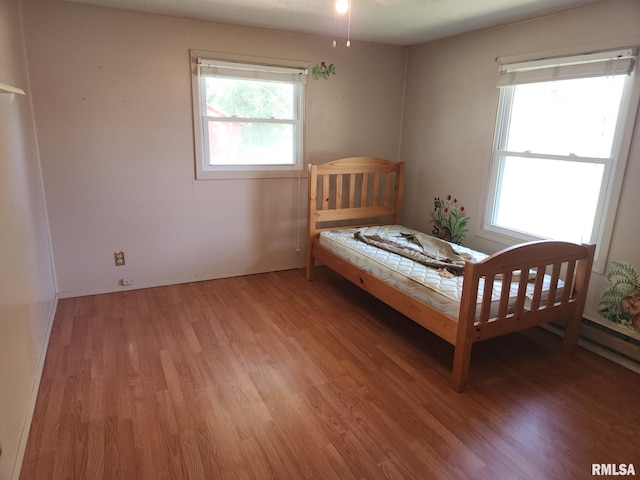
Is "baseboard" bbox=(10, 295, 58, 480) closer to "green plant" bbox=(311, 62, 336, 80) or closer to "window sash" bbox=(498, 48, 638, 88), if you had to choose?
"green plant" bbox=(311, 62, 336, 80)

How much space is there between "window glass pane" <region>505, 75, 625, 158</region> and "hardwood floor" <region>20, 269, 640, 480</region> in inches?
53.5

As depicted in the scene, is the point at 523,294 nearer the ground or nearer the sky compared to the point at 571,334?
nearer the sky

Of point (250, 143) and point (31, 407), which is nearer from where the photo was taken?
point (31, 407)

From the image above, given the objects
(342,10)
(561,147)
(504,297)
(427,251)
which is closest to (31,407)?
(504,297)

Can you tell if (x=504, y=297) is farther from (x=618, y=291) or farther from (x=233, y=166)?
(x=233, y=166)

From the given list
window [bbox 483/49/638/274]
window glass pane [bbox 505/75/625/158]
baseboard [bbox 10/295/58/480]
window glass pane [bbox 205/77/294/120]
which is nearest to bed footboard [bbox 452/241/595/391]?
window [bbox 483/49/638/274]

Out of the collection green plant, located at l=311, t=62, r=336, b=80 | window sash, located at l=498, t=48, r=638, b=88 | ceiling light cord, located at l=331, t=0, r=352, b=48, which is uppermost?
ceiling light cord, located at l=331, t=0, r=352, b=48

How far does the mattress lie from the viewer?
2355mm

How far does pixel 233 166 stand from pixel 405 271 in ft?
6.24

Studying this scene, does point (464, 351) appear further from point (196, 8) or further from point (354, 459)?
point (196, 8)

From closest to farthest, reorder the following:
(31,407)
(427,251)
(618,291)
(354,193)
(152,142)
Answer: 1. (31,407)
2. (618,291)
3. (427,251)
4. (152,142)
5. (354,193)

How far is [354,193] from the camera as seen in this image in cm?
418

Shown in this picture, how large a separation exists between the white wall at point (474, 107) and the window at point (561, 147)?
8 centimetres

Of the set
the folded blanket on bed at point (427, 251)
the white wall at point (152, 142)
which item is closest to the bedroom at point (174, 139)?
the white wall at point (152, 142)
